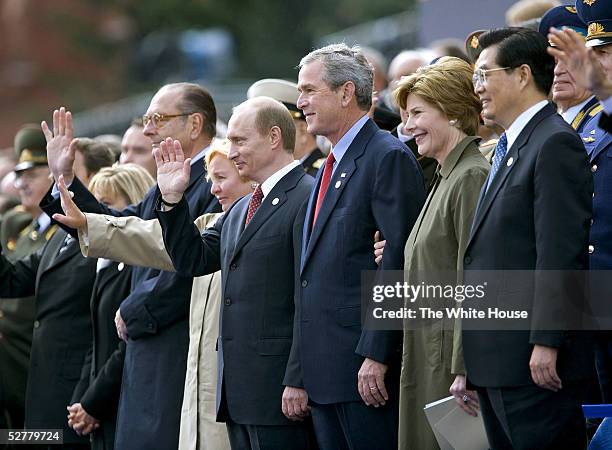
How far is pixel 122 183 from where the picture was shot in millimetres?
8062

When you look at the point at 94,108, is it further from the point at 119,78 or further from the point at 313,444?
the point at 313,444

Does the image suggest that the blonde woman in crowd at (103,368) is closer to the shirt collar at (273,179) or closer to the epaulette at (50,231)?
the epaulette at (50,231)

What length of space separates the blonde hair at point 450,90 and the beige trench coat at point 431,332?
0.38 meters

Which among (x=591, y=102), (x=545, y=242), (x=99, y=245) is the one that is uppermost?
(x=591, y=102)

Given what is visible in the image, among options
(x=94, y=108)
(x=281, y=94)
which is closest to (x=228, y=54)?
(x=94, y=108)

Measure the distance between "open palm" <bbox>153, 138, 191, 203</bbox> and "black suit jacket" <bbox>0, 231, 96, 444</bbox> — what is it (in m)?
1.76

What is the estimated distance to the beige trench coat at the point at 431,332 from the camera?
222 inches

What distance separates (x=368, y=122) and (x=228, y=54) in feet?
89.2

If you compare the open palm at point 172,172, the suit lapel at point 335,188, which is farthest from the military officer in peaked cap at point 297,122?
the suit lapel at point 335,188

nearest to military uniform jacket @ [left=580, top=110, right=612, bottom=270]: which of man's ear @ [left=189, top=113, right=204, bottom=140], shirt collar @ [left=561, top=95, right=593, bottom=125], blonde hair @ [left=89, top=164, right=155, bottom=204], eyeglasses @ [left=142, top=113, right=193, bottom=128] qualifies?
shirt collar @ [left=561, top=95, right=593, bottom=125]

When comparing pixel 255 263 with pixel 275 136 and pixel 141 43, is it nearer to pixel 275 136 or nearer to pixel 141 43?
pixel 275 136

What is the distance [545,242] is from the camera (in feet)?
16.5

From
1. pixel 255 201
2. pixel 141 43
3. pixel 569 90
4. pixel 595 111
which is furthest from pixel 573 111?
pixel 141 43

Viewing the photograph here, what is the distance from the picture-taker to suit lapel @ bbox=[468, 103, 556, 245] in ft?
17.3
